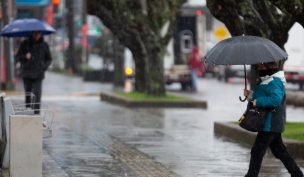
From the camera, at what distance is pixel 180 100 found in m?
23.3

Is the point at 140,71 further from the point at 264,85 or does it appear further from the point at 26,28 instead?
the point at 264,85

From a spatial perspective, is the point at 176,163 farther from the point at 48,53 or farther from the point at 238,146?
the point at 48,53

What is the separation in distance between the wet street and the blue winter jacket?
1439mm

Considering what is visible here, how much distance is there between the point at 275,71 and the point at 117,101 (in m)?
14.4

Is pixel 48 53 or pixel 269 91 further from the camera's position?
pixel 48 53

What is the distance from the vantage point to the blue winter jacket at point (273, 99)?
1001 cm

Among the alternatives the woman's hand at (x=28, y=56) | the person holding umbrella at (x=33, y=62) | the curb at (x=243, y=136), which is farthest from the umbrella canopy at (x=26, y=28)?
the curb at (x=243, y=136)

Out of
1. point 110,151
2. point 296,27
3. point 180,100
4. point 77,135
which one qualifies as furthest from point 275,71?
point 296,27

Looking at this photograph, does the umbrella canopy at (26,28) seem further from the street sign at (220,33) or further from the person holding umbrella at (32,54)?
the street sign at (220,33)

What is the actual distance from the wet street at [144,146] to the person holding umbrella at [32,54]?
3.05ft

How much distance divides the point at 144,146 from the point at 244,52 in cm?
A: 441

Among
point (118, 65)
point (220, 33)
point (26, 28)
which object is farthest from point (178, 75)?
point (26, 28)

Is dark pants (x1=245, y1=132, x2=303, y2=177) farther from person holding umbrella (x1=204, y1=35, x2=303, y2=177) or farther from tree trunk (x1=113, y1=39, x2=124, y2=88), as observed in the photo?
tree trunk (x1=113, y1=39, x2=124, y2=88)

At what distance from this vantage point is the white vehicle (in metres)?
37.0
